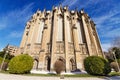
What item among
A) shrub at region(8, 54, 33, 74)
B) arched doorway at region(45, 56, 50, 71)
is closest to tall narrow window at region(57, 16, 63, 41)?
arched doorway at region(45, 56, 50, 71)

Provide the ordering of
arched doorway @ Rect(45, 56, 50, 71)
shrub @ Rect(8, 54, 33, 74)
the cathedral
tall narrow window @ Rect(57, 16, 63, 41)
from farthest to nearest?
tall narrow window @ Rect(57, 16, 63, 41) → arched doorway @ Rect(45, 56, 50, 71) → the cathedral → shrub @ Rect(8, 54, 33, 74)

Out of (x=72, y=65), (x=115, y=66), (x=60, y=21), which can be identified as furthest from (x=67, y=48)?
(x=115, y=66)

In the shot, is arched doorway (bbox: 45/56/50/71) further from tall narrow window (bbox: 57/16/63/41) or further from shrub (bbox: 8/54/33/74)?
shrub (bbox: 8/54/33/74)

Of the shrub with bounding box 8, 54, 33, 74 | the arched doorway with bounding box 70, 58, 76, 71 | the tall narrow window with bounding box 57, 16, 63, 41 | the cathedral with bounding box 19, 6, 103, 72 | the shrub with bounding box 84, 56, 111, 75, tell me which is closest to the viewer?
the shrub with bounding box 84, 56, 111, 75

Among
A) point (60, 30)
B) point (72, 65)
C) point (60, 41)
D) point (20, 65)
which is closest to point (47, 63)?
point (72, 65)

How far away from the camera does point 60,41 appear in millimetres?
29062

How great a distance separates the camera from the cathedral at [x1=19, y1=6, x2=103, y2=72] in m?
27.2

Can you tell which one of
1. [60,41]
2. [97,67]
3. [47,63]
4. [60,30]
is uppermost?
[60,30]

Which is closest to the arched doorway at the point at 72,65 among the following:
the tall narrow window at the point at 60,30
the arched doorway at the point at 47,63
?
the arched doorway at the point at 47,63

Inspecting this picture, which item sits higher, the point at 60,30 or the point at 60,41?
the point at 60,30

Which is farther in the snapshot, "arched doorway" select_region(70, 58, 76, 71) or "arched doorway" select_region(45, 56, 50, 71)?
"arched doorway" select_region(45, 56, 50, 71)

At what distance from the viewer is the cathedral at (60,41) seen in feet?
89.1

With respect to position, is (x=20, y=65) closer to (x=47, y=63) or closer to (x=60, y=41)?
(x=47, y=63)

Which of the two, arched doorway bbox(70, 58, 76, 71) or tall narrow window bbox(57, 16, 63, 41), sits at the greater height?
tall narrow window bbox(57, 16, 63, 41)
